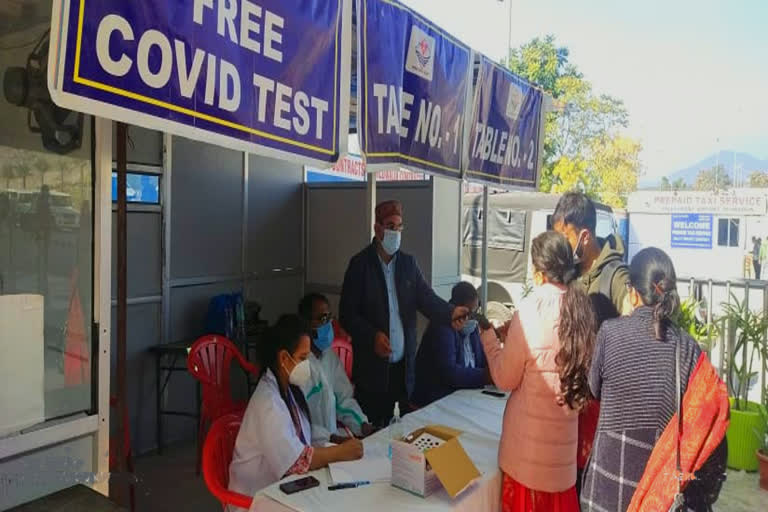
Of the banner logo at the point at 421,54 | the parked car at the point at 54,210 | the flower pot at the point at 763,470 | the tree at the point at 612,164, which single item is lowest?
the flower pot at the point at 763,470

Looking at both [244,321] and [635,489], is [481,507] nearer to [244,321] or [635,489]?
[635,489]

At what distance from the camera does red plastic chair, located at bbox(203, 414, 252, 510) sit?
2.04 metres

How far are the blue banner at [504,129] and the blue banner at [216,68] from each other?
4.26 feet

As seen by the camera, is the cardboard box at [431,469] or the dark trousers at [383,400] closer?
the cardboard box at [431,469]

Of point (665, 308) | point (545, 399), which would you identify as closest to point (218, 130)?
point (545, 399)

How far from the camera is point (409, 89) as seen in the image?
2.81 metres

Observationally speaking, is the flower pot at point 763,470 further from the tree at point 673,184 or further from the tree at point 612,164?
the tree at point 673,184

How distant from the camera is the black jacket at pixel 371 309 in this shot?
3238 millimetres

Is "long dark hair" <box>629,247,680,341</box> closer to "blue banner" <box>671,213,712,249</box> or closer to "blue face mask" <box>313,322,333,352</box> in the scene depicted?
"blue face mask" <box>313,322,333,352</box>

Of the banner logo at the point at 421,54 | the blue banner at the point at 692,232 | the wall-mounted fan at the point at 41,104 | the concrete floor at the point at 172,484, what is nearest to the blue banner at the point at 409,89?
the banner logo at the point at 421,54

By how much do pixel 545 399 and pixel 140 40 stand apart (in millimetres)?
1722

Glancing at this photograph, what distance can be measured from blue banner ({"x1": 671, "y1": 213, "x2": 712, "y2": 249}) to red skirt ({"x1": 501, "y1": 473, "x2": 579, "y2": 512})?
47.2ft

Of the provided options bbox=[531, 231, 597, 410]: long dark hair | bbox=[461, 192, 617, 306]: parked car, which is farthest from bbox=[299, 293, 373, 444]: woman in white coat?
bbox=[461, 192, 617, 306]: parked car

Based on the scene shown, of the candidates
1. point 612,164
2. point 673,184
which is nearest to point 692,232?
point 612,164
